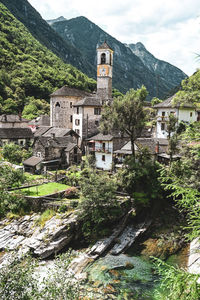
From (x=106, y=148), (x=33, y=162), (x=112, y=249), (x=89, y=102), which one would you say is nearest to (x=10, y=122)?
(x=89, y=102)

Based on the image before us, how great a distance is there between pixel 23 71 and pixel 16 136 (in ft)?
198

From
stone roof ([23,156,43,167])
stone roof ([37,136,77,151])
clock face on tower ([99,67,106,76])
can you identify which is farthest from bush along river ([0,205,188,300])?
clock face on tower ([99,67,106,76])

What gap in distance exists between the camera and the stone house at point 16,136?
160ft

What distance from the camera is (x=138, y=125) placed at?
2816 cm

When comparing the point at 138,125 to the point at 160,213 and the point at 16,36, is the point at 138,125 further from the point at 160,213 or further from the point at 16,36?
the point at 16,36

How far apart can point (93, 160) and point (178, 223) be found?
1607 centimetres

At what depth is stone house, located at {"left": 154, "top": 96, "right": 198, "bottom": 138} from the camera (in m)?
39.3

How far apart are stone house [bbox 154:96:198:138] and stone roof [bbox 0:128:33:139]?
2777 centimetres

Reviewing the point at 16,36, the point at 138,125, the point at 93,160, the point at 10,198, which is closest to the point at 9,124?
the point at 93,160

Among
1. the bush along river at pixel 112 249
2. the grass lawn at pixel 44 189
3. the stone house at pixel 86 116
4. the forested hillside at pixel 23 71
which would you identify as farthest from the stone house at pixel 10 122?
the bush along river at pixel 112 249

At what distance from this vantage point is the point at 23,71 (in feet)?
327

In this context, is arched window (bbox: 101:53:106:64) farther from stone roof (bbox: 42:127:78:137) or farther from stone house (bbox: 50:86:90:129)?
stone roof (bbox: 42:127:78:137)

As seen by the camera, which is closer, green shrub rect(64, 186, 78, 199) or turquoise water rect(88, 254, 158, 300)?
turquoise water rect(88, 254, 158, 300)

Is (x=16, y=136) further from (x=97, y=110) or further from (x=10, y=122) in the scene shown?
(x=97, y=110)
